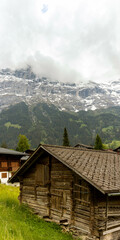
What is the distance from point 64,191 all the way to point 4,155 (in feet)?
97.5

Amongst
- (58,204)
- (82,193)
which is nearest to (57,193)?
(58,204)

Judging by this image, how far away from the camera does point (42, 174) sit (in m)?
16.5

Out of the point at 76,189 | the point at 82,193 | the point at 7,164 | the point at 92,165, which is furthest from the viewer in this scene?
the point at 7,164

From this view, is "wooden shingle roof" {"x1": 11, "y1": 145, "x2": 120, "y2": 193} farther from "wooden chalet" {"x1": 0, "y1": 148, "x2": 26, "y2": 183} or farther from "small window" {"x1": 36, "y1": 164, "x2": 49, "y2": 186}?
"wooden chalet" {"x1": 0, "y1": 148, "x2": 26, "y2": 183}

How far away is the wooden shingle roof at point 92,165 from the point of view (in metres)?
11.4

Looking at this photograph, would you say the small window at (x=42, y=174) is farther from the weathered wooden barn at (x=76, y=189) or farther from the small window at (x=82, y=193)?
the small window at (x=82, y=193)

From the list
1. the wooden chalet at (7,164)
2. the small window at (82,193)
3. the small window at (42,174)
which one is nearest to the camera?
the small window at (82,193)

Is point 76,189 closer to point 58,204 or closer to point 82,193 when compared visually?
point 82,193

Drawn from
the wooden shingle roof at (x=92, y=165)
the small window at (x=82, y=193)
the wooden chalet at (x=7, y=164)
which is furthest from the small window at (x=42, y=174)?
the wooden chalet at (x=7, y=164)

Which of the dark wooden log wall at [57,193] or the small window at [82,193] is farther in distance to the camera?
the dark wooden log wall at [57,193]

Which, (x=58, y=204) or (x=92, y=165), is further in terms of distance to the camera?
(x=58, y=204)

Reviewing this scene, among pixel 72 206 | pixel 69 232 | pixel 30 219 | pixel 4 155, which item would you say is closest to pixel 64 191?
pixel 72 206

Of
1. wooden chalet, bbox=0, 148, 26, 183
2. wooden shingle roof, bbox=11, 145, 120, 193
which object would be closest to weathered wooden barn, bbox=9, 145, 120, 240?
wooden shingle roof, bbox=11, 145, 120, 193

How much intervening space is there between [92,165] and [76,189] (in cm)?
→ 199
